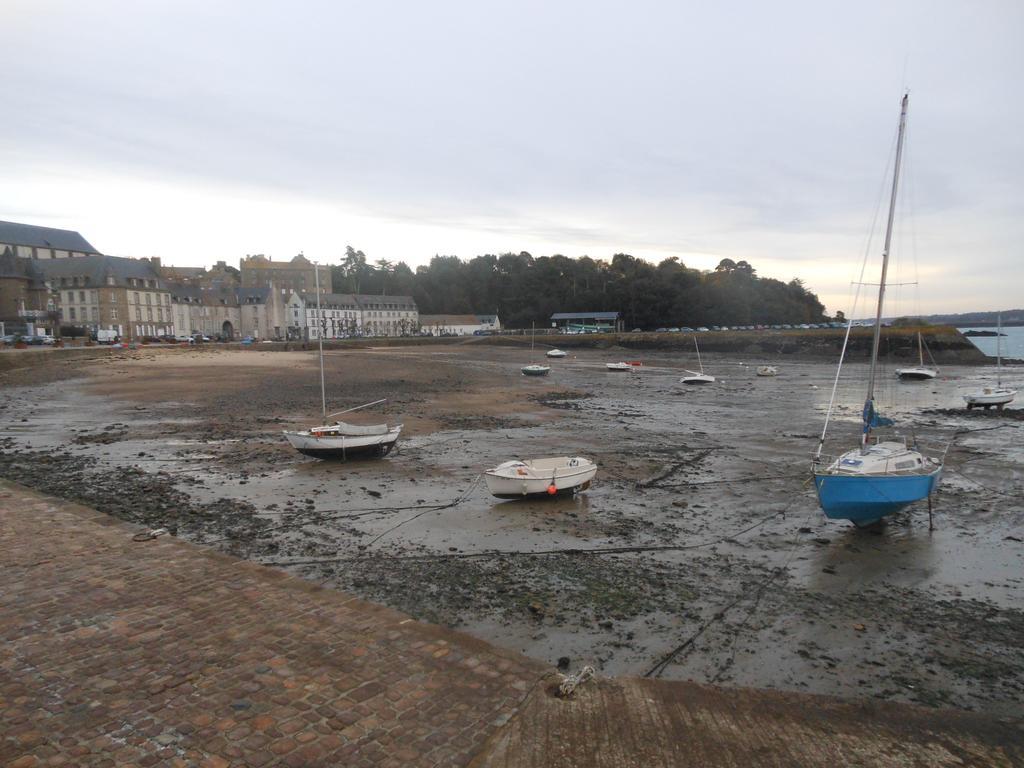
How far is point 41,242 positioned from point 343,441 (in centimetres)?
9420

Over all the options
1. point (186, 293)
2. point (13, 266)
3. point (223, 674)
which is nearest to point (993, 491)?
point (223, 674)

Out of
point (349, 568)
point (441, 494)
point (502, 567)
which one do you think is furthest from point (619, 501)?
point (349, 568)

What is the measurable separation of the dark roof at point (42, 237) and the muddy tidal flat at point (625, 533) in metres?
71.8

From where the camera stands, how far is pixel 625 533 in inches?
540

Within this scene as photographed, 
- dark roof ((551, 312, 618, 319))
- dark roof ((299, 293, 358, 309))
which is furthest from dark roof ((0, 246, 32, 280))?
dark roof ((551, 312, 618, 319))

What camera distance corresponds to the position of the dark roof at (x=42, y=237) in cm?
8400

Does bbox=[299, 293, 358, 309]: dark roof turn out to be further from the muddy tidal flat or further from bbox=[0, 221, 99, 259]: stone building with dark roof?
the muddy tidal flat

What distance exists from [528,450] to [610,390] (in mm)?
25302

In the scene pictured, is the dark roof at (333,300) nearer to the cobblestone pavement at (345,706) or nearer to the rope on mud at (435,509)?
the rope on mud at (435,509)

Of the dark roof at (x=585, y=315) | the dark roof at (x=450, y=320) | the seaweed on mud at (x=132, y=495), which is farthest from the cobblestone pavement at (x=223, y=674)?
the dark roof at (x=450, y=320)

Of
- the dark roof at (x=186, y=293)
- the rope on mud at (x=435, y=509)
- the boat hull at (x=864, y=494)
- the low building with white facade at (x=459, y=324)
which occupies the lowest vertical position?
the rope on mud at (x=435, y=509)

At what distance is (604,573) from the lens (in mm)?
11266

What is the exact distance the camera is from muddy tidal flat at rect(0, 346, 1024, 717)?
28.4 ft

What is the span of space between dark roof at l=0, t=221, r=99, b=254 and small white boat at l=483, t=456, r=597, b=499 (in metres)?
97.4
